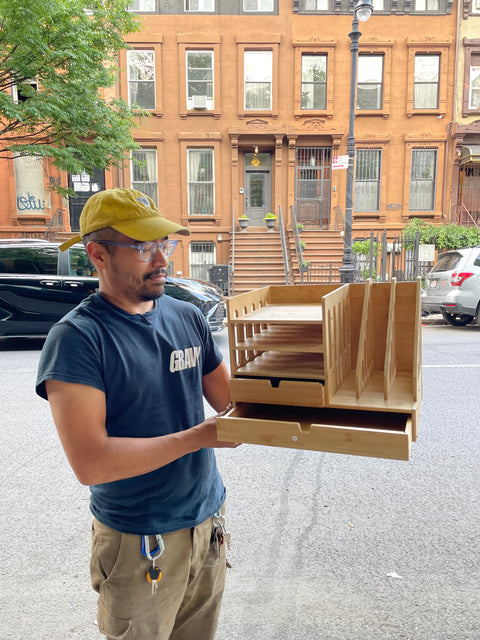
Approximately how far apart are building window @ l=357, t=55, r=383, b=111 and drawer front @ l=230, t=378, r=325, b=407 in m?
18.9

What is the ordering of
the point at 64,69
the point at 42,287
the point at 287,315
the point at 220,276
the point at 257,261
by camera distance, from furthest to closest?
1. the point at 257,261
2. the point at 220,276
3. the point at 64,69
4. the point at 42,287
5. the point at 287,315

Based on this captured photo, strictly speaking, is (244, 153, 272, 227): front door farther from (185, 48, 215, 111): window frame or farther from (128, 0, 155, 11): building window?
(128, 0, 155, 11): building window

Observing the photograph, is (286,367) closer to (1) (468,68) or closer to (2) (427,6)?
(1) (468,68)

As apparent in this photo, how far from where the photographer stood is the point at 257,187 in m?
18.7

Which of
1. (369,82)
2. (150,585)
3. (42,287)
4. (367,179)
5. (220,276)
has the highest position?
(369,82)

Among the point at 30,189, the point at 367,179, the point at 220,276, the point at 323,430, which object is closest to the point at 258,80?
the point at 367,179

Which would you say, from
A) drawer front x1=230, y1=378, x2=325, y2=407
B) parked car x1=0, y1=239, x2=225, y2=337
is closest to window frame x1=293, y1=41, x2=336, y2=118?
parked car x1=0, y1=239, x2=225, y2=337

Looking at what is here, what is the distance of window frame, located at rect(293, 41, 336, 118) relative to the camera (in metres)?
17.5

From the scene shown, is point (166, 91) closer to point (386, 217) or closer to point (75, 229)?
point (75, 229)

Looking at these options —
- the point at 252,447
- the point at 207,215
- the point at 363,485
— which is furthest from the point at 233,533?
the point at 207,215

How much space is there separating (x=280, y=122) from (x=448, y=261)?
9.67m

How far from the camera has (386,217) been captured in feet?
60.7

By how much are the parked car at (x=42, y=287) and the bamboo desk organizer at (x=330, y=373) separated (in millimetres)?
6684

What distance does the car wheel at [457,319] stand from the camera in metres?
11.2
